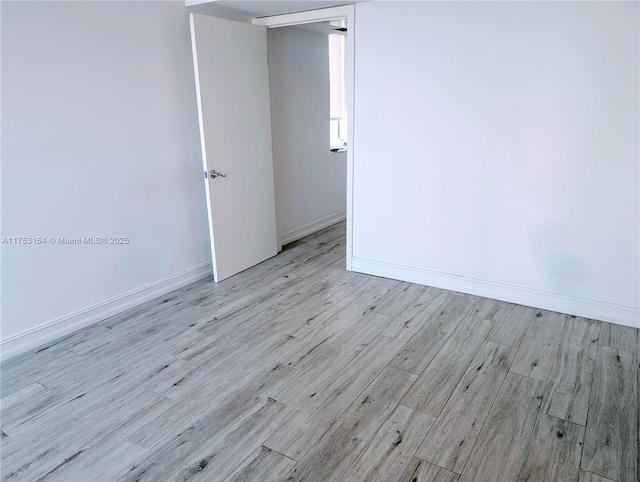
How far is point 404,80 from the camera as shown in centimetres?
321

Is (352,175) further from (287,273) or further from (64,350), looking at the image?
(64,350)

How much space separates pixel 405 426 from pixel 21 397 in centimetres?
195

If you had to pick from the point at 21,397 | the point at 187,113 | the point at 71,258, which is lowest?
the point at 21,397

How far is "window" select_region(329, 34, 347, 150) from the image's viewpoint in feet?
17.4

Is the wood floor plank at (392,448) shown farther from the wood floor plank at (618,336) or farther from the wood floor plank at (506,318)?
the wood floor plank at (618,336)

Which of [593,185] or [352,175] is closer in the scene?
[593,185]

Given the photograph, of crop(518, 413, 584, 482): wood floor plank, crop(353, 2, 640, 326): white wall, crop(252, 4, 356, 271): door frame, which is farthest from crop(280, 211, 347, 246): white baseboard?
crop(518, 413, 584, 482): wood floor plank

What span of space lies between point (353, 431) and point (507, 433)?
0.68 metres

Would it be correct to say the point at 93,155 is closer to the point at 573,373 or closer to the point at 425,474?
the point at 425,474

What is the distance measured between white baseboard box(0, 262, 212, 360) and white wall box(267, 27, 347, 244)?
1.29 m

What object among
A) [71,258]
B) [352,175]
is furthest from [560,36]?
[71,258]

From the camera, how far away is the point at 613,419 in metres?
2.00

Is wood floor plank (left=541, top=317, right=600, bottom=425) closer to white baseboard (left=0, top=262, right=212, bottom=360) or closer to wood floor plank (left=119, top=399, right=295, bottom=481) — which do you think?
wood floor plank (left=119, top=399, right=295, bottom=481)

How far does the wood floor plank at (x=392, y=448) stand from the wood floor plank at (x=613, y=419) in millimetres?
661
